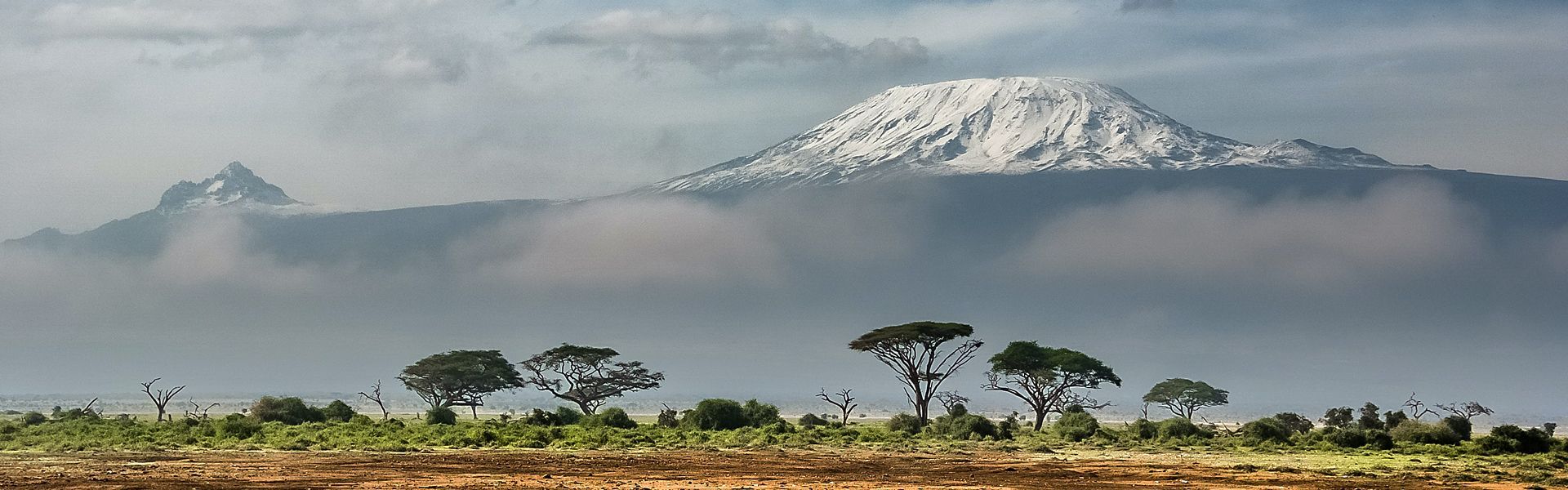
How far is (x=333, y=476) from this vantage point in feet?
111

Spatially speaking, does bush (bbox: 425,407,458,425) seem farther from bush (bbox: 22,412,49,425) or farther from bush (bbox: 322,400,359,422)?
bush (bbox: 22,412,49,425)

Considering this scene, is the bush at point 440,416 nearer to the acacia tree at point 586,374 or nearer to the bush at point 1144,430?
the acacia tree at point 586,374

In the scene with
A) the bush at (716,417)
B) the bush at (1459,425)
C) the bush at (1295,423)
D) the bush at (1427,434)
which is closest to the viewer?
the bush at (1427,434)

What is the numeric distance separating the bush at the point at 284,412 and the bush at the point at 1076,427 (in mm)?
32296

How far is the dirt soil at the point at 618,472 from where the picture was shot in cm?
3244

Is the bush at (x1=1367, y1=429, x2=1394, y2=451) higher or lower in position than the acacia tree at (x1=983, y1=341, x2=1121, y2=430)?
lower

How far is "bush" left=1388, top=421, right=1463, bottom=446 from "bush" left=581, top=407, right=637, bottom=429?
31.2 metres

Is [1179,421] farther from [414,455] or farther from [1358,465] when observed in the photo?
[414,455]

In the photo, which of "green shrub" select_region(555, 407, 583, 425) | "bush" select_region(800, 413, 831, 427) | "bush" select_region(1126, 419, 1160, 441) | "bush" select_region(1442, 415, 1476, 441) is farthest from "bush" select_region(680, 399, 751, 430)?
"bush" select_region(1442, 415, 1476, 441)

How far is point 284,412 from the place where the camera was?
69000 mm

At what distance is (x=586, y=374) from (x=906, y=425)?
32.2 m

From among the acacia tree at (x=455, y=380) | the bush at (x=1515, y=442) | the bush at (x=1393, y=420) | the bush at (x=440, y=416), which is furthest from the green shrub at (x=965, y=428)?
the acacia tree at (x=455, y=380)

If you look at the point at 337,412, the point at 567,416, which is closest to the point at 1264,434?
the point at 567,416

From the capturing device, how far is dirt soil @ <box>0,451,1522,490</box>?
32.4 metres
